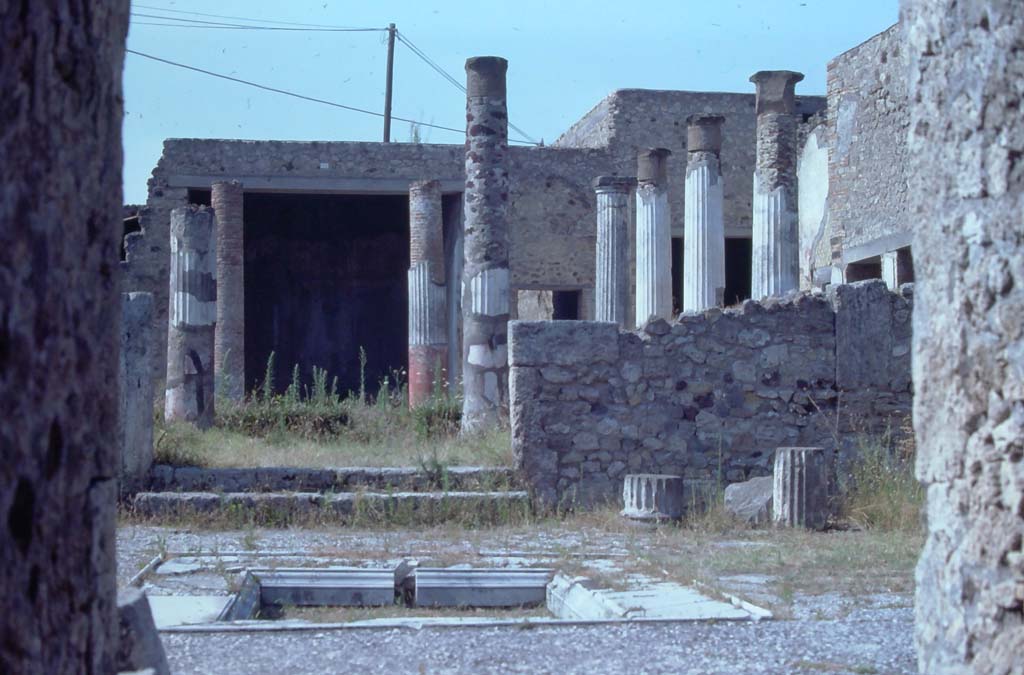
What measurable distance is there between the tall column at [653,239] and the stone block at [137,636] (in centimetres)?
1292

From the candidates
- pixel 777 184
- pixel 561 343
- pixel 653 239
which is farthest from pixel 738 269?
pixel 561 343

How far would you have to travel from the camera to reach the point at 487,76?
1260cm

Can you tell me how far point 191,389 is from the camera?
12375 mm

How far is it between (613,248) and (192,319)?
19.1ft

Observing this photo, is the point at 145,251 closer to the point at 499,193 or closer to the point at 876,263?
the point at 499,193

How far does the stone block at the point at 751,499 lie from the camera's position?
30.0 ft

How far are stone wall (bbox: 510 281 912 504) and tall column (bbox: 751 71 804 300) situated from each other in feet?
14.6

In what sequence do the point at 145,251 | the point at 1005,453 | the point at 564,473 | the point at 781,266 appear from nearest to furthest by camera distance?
the point at 1005,453, the point at 564,473, the point at 781,266, the point at 145,251

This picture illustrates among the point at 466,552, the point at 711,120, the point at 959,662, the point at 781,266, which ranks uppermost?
the point at 711,120

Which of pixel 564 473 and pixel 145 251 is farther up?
pixel 145 251

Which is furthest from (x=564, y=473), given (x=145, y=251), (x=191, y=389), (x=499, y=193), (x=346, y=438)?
(x=145, y=251)

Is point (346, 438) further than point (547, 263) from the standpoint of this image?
No

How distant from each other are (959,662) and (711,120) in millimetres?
13339

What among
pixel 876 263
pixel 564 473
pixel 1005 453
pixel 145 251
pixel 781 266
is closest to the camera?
pixel 1005 453
